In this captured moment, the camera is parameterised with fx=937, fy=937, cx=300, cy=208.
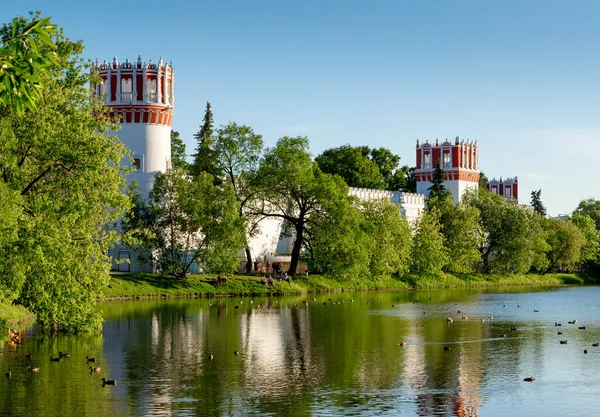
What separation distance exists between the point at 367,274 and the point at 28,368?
55.5 metres

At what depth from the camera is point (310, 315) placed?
57.8 m

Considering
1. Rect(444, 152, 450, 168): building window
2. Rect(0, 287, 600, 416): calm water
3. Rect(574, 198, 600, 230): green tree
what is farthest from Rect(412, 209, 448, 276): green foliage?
Rect(574, 198, 600, 230): green tree

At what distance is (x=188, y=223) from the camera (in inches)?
3014

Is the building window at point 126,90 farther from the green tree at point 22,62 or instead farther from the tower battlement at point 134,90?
the green tree at point 22,62

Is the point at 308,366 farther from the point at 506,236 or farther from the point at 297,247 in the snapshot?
the point at 506,236

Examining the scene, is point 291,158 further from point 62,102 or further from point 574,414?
point 574,414

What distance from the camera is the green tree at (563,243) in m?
127

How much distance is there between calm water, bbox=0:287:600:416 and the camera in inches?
1067

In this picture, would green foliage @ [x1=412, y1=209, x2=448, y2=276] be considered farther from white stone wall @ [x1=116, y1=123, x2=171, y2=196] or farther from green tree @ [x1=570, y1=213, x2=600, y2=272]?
green tree @ [x1=570, y1=213, x2=600, y2=272]

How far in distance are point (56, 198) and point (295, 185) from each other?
4400 cm

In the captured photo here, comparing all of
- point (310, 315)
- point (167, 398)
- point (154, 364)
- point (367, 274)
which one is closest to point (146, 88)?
point (367, 274)

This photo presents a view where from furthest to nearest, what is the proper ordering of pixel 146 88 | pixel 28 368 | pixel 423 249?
pixel 423 249, pixel 146 88, pixel 28 368

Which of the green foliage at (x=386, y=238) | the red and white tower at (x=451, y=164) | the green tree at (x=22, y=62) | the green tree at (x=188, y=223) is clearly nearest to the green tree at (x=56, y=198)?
the green tree at (x=22, y=62)

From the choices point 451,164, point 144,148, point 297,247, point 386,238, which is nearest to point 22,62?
point 144,148
